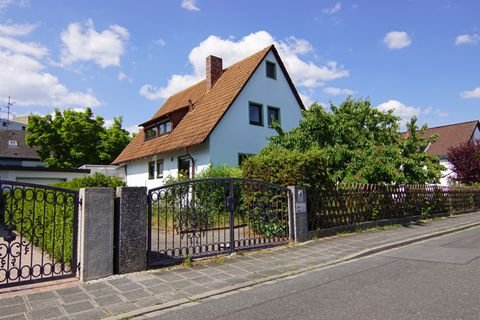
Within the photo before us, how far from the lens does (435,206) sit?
16422 mm

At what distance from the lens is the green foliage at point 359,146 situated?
498 inches

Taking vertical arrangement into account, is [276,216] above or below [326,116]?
below

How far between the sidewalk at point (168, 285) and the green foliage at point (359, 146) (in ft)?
9.29

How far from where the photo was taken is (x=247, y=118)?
1873 cm

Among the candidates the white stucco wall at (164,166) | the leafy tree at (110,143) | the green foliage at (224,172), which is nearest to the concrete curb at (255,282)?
the green foliage at (224,172)

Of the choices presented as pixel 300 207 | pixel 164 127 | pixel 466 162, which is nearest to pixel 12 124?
pixel 164 127

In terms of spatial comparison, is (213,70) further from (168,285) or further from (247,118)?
(168,285)

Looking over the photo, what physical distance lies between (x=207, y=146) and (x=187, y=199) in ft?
31.4

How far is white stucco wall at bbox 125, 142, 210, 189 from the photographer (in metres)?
17.1

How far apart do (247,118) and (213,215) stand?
11363mm

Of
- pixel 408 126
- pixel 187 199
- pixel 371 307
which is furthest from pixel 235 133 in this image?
pixel 371 307

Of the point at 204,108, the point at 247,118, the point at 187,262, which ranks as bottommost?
the point at 187,262

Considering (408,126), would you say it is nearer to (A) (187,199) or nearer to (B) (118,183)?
(A) (187,199)

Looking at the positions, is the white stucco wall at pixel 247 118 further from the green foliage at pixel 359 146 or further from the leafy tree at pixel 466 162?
the leafy tree at pixel 466 162
